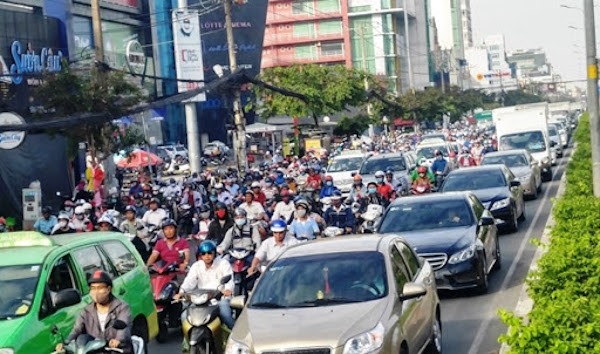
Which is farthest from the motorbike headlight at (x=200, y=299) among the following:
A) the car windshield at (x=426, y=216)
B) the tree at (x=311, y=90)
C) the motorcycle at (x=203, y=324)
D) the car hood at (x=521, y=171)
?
the tree at (x=311, y=90)

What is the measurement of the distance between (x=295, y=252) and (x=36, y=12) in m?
34.0

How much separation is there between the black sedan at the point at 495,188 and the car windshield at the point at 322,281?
12921mm

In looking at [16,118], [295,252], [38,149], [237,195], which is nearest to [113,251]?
[295,252]

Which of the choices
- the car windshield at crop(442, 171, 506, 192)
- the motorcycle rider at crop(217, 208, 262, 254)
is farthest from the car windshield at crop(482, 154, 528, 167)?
the motorcycle rider at crop(217, 208, 262, 254)

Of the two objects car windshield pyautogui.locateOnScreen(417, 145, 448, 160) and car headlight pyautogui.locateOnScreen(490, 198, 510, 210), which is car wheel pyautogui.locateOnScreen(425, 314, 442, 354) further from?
car windshield pyautogui.locateOnScreen(417, 145, 448, 160)

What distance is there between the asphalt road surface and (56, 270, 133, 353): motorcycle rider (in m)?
4.49

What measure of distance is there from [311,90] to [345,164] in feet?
80.6

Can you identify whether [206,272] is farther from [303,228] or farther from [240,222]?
[303,228]

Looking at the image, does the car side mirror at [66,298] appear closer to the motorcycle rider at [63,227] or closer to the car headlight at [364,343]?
the car headlight at [364,343]

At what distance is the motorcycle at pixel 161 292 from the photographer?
1402 cm

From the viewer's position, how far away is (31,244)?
1071 cm

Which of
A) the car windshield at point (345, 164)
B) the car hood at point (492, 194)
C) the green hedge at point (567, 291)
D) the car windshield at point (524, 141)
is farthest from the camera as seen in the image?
the car windshield at point (524, 141)

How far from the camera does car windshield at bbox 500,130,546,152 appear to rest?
131 ft

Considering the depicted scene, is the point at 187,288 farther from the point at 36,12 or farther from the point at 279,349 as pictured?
the point at 36,12
